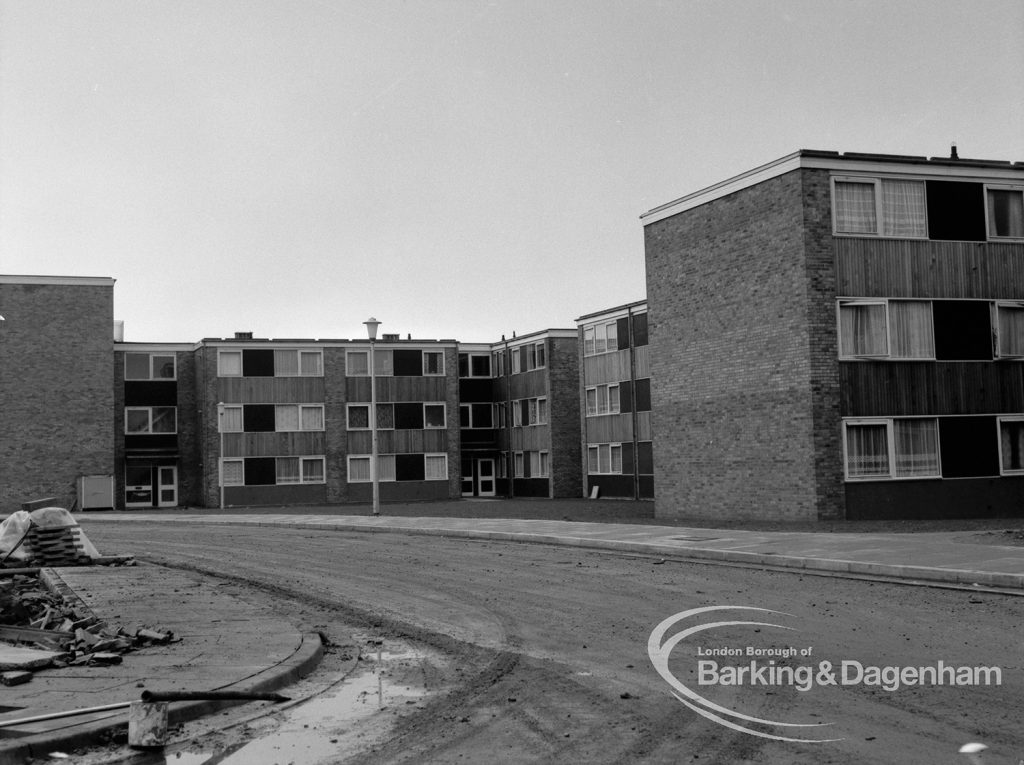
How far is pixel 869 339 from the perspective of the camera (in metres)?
25.6

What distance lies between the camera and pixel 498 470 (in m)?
59.5

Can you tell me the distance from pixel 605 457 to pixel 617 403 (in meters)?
2.81

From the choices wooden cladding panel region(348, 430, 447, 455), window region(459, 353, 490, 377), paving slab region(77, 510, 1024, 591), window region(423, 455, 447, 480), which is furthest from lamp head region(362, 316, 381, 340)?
window region(459, 353, 490, 377)

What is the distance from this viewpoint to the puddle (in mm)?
6121

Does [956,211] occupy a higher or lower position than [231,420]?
higher

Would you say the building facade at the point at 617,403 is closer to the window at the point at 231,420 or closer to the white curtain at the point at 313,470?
the white curtain at the point at 313,470

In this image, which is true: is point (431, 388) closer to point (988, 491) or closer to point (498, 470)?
point (498, 470)

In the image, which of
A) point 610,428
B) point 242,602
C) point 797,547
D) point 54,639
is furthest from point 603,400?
point 54,639

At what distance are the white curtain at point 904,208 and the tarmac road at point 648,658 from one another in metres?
13.8

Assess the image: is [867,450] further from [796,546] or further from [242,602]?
[242,602]

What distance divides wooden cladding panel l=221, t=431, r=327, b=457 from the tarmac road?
115 ft

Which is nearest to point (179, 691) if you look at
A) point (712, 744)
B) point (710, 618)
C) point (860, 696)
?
point (712, 744)

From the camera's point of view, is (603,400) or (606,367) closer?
(606,367)

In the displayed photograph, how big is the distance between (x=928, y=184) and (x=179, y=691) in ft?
79.7
